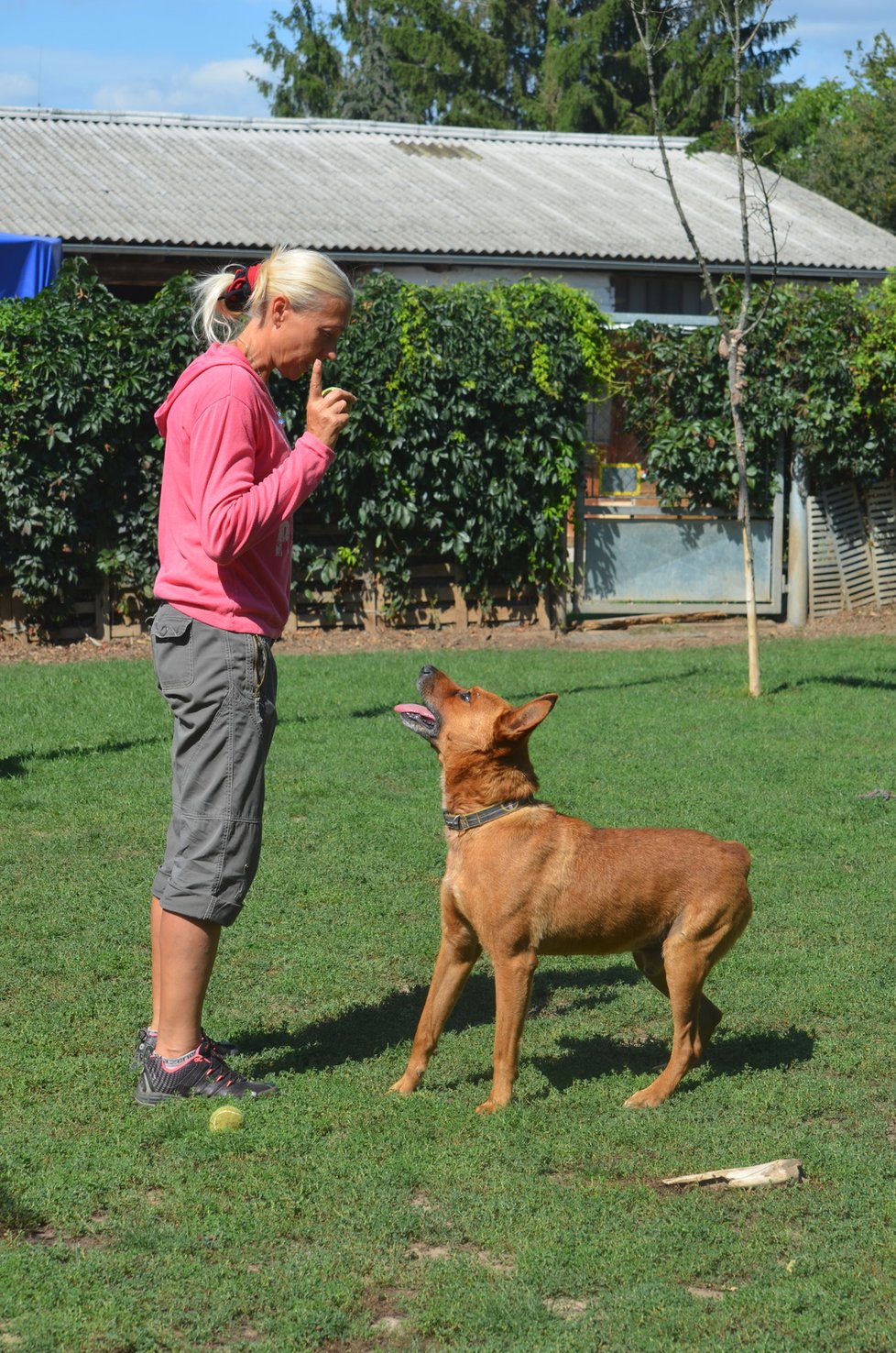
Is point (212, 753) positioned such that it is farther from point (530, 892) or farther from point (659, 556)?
point (659, 556)

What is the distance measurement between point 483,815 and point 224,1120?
1110mm

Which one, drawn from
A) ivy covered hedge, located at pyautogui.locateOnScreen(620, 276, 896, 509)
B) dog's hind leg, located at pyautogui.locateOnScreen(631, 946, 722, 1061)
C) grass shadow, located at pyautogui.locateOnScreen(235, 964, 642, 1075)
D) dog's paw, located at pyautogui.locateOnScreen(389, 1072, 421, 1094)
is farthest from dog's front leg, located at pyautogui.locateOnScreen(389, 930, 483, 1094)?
ivy covered hedge, located at pyautogui.locateOnScreen(620, 276, 896, 509)

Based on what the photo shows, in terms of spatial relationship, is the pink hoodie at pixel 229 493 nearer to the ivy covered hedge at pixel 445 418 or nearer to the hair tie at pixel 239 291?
the hair tie at pixel 239 291

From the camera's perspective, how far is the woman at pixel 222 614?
3.76 meters

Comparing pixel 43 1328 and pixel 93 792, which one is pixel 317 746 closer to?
pixel 93 792

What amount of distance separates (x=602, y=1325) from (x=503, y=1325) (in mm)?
203

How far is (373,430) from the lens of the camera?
511 inches

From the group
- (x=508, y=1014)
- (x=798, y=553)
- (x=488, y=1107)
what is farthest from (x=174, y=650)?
(x=798, y=553)

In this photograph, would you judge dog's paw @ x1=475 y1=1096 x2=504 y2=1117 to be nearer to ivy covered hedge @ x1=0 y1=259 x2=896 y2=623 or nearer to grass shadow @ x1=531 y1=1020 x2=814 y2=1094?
grass shadow @ x1=531 y1=1020 x2=814 y2=1094

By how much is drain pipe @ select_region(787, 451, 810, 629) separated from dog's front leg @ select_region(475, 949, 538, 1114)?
35.7ft

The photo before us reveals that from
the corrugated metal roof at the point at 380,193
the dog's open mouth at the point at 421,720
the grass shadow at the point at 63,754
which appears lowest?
the grass shadow at the point at 63,754

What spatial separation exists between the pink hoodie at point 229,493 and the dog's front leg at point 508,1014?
117 centimetres

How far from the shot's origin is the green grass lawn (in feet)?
9.59

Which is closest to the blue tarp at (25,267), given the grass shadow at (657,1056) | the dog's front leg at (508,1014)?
the grass shadow at (657,1056)
